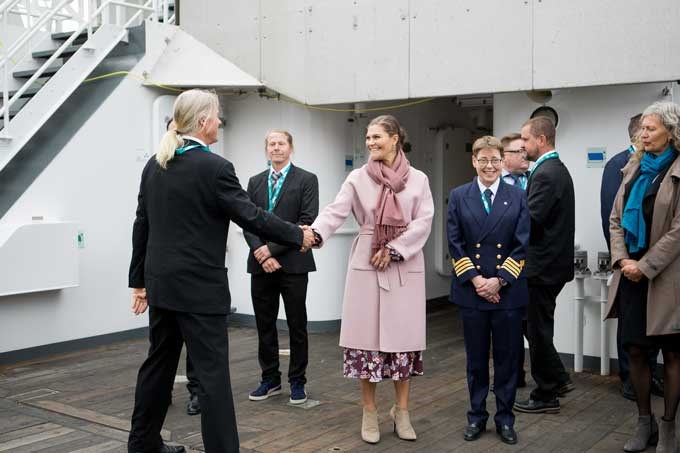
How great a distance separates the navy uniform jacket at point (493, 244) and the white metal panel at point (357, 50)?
2532 mm

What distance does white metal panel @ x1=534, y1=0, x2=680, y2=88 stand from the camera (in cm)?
541

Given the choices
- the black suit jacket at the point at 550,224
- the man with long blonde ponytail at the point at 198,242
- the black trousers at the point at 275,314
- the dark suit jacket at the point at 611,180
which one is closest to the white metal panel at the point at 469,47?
the dark suit jacket at the point at 611,180

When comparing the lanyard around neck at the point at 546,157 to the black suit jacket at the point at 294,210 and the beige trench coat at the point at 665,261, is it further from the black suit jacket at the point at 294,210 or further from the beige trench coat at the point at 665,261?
the black suit jacket at the point at 294,210

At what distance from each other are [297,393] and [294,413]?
0.21 m

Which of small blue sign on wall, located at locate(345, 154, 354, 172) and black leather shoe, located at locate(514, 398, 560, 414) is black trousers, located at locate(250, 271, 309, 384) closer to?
black leather shoe, located at locate(514, 398, 560, 414)

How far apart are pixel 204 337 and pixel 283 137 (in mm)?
2072

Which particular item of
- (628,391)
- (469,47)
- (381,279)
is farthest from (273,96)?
(628,391)

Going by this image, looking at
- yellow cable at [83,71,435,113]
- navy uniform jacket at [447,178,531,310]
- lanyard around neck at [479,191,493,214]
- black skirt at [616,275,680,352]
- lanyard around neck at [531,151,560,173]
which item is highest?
yellow cable at [83,71,435,113]

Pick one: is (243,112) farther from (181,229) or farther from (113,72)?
(181,229)

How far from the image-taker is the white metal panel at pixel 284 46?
741cm


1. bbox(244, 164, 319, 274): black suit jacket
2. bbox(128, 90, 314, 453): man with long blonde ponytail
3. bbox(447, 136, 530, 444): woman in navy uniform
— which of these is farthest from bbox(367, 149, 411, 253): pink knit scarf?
bbox(244, 164, 319, 274): black suit jacket

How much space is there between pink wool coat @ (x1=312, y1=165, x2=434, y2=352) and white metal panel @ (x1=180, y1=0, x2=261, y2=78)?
3709mm

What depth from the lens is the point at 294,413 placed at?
4.98 metres

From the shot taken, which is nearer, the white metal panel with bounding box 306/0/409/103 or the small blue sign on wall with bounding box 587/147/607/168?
the small blue sign on wall with bounding box 587/147/607/168
